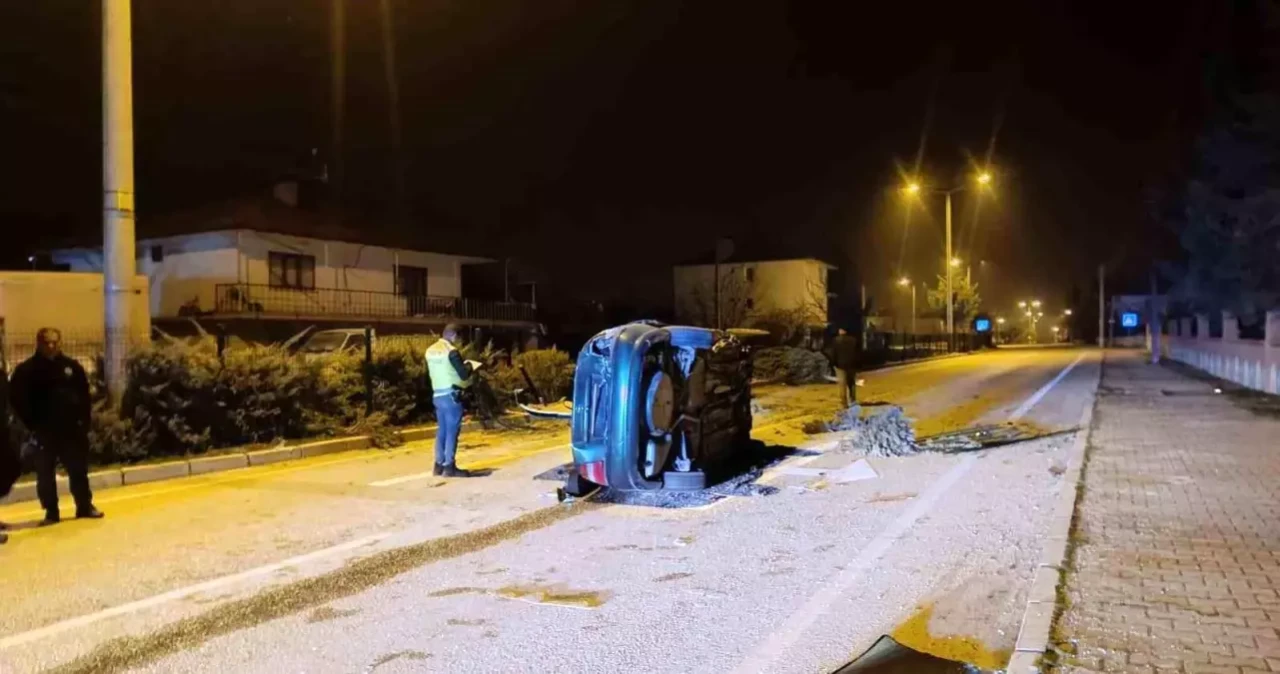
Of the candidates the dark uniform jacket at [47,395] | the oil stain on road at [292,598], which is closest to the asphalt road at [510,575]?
the oil stain on road at [292,598]

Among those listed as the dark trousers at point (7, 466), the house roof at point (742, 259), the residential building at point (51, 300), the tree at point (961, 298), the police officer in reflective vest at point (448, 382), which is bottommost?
the dark trousers at point (7, 466)

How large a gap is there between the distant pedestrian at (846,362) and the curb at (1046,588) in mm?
8521

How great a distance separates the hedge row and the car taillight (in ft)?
18.3

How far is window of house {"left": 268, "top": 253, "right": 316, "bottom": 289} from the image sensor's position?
30.6 meters

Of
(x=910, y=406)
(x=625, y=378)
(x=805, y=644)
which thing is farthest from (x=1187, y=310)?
(x=805, y=644)

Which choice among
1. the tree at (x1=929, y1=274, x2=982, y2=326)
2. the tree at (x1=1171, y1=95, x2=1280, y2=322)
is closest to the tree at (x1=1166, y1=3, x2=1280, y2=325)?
the tree at (x1=1171, y1=95, x2=1280, y2=322)

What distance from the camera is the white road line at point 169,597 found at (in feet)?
16.9

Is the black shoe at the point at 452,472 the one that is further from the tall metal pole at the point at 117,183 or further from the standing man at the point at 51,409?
the tall metal pole at the point at 117,183

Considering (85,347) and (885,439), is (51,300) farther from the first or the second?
(885,439)

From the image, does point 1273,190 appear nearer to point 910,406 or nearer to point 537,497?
point 910,406

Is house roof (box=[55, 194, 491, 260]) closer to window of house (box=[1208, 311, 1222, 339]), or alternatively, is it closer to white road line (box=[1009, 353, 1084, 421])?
white road line (box=[1009, 353, 1084, 421])

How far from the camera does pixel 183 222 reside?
30.8 meters

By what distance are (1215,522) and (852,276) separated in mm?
64163

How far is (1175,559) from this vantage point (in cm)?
622
